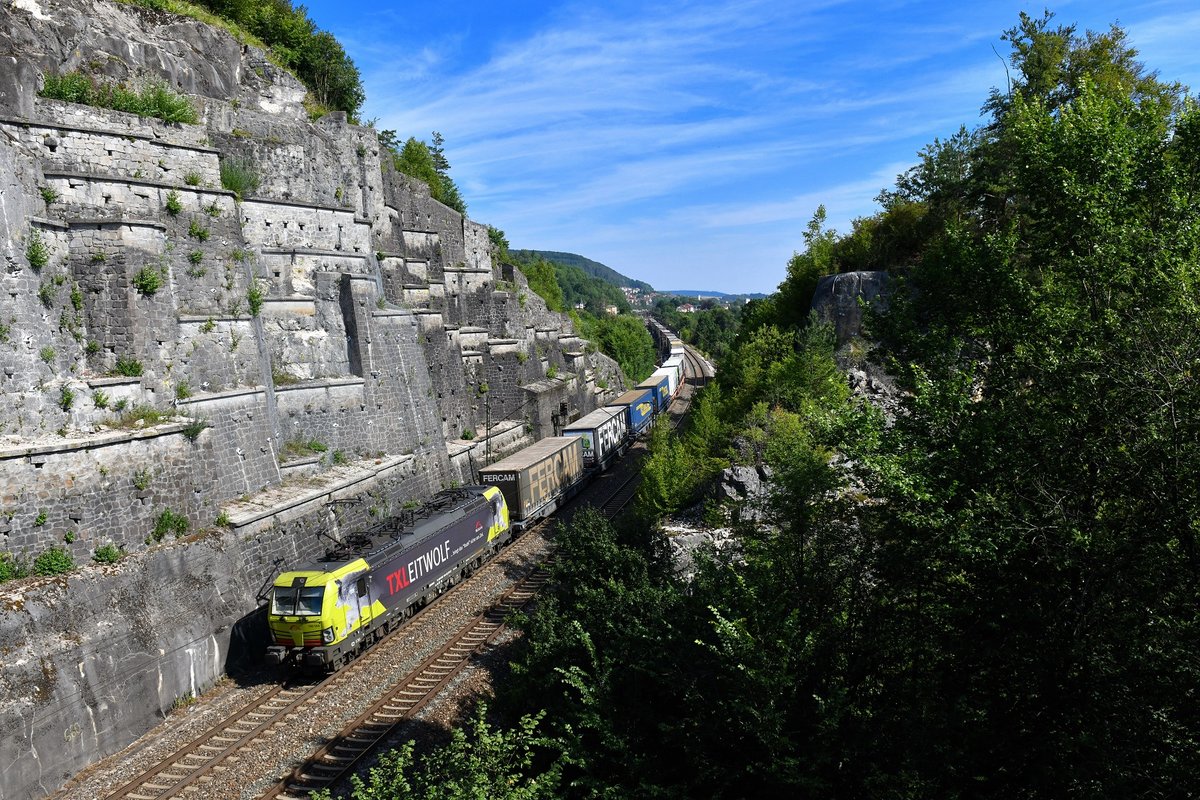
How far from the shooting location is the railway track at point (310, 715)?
41.9 ft

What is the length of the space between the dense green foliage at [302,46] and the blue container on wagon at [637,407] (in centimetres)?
2196

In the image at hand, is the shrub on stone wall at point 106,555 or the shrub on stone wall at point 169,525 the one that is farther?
the shrub on stone wall at point 169,525

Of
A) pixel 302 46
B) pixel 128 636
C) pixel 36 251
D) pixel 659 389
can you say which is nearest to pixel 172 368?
pixel 36 251

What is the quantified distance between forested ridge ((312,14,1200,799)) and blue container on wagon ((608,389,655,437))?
30025 mm

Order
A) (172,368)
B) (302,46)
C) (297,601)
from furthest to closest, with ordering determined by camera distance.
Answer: (302,46), (172,368), (297,601)

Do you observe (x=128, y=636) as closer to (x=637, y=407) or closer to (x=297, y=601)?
(x=297, y=601)

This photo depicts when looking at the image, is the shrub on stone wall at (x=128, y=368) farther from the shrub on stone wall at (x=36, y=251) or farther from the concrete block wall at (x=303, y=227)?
the concrete block wall at (x=303, y=227)

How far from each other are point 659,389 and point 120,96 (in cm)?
3662

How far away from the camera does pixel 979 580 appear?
347 inches

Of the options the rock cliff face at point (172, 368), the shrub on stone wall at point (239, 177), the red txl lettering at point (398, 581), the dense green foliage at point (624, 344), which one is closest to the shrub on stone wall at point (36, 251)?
the rock cliff face at point (172, 368)

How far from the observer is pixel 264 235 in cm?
2394

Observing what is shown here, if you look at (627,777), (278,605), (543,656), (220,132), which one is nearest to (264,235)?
(220,132)

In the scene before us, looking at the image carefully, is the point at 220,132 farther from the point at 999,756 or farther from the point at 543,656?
the point at 999,756

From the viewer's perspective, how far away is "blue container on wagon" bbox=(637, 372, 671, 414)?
50.0 meters
